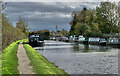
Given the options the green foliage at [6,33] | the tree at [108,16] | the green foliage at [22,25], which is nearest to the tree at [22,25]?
the green foliage at [22,25]

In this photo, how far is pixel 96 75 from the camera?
12.4 m

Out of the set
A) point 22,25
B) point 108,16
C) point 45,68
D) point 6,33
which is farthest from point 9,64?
point 22,25

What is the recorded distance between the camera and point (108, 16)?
6906 cm

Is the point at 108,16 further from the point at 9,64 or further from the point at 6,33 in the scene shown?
the point at 9,64

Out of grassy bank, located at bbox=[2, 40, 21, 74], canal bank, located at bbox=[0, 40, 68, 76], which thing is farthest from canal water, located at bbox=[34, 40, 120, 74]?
grassy bank, located at bbox=[2, 40, 21, 74]

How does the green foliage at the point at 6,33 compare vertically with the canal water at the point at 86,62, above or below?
above

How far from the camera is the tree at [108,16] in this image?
66.2 meters

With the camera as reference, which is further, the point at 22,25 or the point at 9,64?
the point at 22,25

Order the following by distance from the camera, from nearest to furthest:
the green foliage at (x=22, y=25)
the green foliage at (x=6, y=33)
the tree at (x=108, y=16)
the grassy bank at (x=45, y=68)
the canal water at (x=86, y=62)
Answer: the grassy bank at (x=45, y=68)
the canal water at (x=86, y=62)
the green foliage at (x=6, y=33)
the tree at (x=108, y=16)
the green foliage at (x=22, y=25)

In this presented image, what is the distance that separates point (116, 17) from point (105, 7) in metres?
6.08

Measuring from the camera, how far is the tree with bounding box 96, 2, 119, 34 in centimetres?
6625

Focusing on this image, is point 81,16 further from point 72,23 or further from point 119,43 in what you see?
point 119,43

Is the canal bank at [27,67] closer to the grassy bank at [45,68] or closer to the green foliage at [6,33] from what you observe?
the grassy bank at [45,68]

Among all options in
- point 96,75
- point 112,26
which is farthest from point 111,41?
point 96,75
